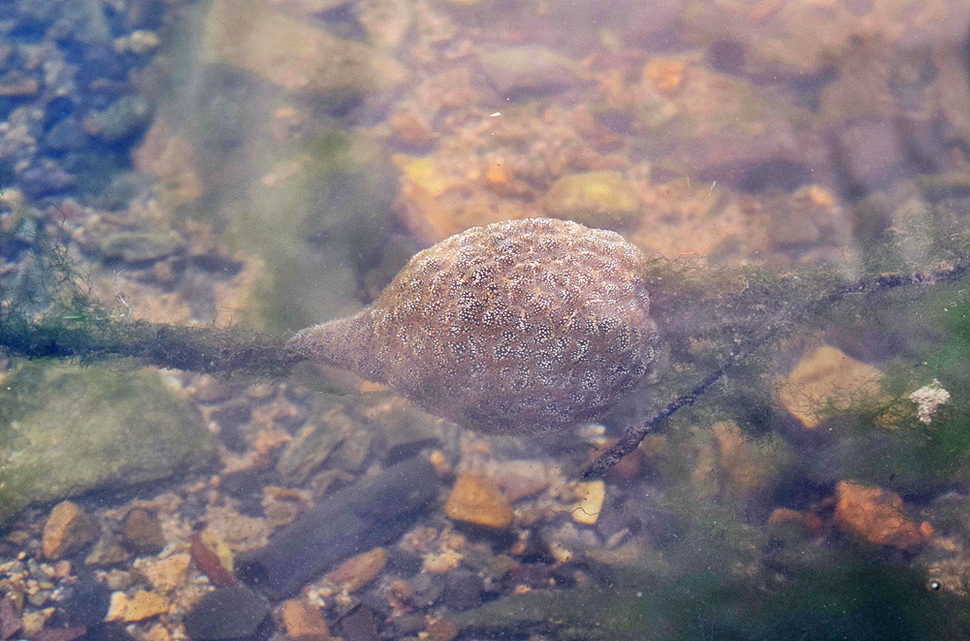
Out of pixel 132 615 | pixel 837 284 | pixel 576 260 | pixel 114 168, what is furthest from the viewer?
pixel 114 168

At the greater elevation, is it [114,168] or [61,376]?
[114,168]

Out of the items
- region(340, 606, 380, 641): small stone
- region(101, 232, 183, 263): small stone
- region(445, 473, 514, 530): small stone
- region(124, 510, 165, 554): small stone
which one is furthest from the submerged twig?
region(101, 232, 183, 263): small stone

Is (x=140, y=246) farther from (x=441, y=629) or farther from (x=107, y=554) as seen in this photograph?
(x=441, y=629)

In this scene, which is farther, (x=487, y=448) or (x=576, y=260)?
(x=487, y=448)

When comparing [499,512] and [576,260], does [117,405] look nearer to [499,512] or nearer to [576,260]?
[499,512]

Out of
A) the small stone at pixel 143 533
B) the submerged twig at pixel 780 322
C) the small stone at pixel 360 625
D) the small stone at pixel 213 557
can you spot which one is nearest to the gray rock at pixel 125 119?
the small stone at pixel 143 533

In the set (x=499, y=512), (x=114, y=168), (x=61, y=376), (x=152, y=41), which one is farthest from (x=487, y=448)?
(x=152, y=41)

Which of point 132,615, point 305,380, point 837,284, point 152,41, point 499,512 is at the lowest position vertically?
point 132,615

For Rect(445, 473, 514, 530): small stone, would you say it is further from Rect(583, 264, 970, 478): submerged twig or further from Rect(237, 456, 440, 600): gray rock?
Rect(583, 264, 970, 478): submerged twig
